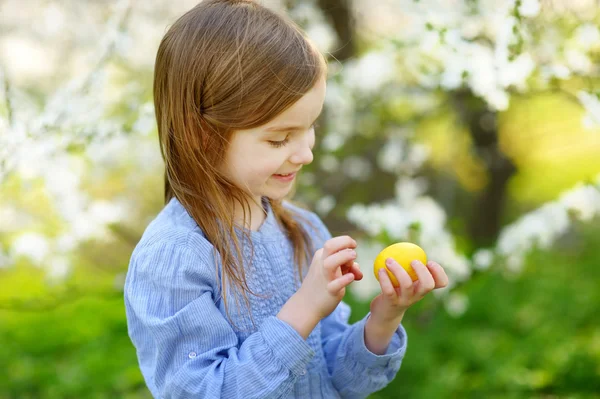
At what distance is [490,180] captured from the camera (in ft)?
17.3

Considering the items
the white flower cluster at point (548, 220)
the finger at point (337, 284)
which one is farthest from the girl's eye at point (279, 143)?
the white flower cluster at point (548, 220)

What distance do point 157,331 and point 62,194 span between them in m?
1.94

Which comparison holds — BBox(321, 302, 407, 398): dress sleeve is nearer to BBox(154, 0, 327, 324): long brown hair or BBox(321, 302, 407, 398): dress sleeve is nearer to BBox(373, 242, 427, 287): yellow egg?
BBox(373, 242, 427, 287): yellow egg

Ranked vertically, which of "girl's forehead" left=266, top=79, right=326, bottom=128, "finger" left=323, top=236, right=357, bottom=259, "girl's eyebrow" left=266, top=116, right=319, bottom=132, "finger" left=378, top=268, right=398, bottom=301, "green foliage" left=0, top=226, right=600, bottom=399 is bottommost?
"green foliage" left=0, top=226, right=600, bottom=399

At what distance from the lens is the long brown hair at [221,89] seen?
1.37m

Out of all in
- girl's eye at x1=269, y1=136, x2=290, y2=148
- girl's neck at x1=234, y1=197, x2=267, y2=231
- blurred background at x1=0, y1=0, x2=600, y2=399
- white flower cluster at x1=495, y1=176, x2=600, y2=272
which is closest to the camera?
girl's eye at x1=269, y1=136, x2=290, y2=148

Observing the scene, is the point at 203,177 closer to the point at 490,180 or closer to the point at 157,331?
the point at 157,331

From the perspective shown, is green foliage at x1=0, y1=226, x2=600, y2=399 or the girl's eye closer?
the girl's eye

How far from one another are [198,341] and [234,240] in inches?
8.9

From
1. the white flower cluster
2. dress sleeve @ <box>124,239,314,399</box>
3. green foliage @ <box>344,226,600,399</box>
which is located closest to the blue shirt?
dress sleeve @ <box>124,239,314,399</box>

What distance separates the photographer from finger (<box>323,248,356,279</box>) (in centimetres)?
130

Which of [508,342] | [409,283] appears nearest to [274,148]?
[409,283]

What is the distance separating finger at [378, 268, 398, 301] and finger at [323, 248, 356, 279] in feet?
0.33

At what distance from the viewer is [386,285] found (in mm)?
1368
